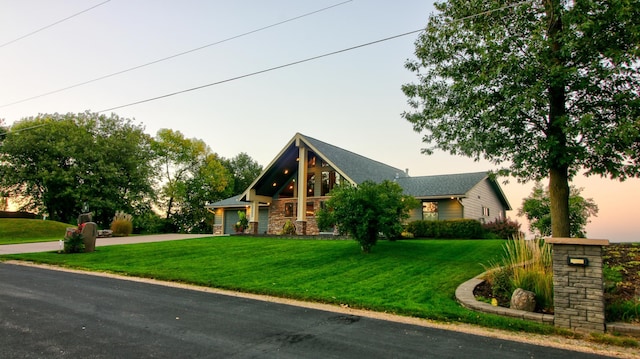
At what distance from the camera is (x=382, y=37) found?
9539 mm

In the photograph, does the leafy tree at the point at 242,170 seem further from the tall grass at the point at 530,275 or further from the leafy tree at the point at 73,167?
the tall grass at the point at 530,275

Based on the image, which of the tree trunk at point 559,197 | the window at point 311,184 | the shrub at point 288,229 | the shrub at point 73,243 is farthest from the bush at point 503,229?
the shrub at point 73,243

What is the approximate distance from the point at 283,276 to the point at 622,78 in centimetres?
1015

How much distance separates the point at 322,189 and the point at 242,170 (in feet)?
123

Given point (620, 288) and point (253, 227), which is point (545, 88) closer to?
point (620, 288)

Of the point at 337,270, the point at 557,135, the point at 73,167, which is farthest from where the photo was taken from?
the point at 73,167

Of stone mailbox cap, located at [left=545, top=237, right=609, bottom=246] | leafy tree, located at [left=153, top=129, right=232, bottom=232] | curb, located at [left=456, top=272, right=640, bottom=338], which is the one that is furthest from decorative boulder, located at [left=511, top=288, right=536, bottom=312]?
leafy tree, located at [left=153, top=129, right=232, bottom=232]

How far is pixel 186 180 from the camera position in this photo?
42.9 metres

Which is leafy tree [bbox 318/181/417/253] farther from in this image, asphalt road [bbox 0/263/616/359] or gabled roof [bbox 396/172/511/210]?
gabled roof [bbox 396/172/511/210]

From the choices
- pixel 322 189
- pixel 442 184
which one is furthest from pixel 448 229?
pixel 322 189

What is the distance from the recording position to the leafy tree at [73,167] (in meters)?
33.0

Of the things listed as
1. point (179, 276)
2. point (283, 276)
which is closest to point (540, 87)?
point (283, 276)

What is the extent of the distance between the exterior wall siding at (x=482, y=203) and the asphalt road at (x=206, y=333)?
1736cm

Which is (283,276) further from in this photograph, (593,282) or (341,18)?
(341,18)
